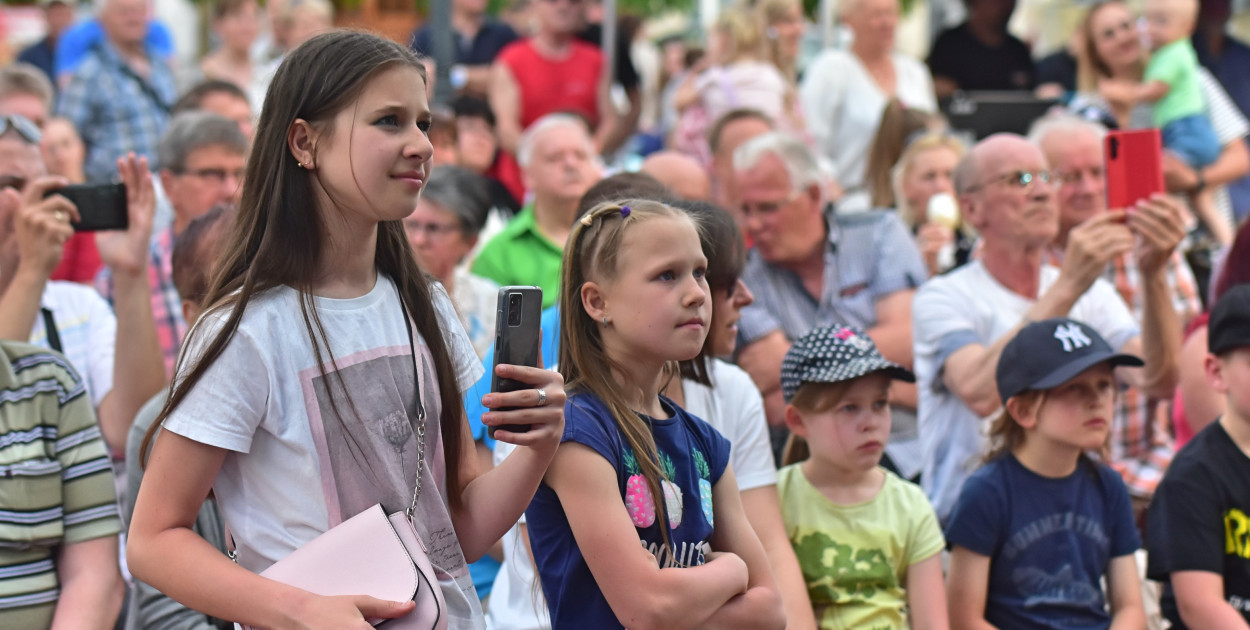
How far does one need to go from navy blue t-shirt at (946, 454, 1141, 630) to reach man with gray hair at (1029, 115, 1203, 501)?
93 centimetres

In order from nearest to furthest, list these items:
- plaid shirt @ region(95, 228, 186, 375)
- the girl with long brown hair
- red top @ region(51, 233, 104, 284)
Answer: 1. the girl with long brown hair
2. plaid shirt @ region(95, 228, 186, 375)
3. red top @ region(51, 233, 104, 284)

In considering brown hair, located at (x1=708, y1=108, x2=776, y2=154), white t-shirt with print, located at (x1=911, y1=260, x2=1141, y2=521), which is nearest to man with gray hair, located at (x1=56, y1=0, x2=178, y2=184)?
brown hair, located at (x1=708, y1=108, x2=776, y2=154)

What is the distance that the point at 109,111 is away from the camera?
714cm

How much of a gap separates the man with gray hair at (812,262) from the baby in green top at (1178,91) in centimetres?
290

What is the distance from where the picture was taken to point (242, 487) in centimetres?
203

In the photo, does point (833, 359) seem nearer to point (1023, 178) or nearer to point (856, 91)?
point (1023, 178)

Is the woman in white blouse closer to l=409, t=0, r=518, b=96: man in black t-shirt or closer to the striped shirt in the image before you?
l=409, t=0, r=518, b=96: man in black t-shirt

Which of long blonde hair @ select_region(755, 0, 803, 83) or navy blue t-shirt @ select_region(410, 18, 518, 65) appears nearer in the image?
long blonde hair @ select_region(755, 0, 803, 83)

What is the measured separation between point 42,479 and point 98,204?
1096 mm

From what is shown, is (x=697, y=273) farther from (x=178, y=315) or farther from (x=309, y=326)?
(x=178, y=315)

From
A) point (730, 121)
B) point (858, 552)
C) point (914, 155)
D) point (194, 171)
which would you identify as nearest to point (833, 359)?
point (858, 552)

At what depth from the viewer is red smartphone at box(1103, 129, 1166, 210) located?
3928mm

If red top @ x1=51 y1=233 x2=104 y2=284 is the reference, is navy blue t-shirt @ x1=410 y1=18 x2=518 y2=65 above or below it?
above

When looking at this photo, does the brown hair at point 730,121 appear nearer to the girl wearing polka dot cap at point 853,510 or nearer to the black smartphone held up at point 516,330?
the girl wearing polka dot cap at point 853,510
